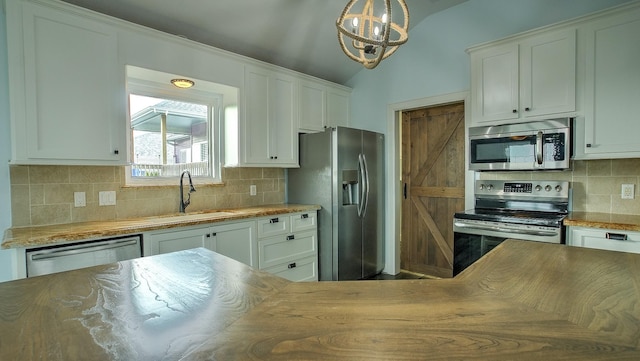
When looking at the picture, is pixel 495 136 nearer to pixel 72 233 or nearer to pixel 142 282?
pixel 142 282

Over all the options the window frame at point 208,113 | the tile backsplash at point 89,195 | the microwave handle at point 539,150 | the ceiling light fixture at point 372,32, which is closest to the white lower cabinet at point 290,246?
the tile backsplash at point 89,195

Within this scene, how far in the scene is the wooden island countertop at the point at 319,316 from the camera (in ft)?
2.06

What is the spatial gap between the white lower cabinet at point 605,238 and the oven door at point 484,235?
8 centimetres

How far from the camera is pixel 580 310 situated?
0.80 metres

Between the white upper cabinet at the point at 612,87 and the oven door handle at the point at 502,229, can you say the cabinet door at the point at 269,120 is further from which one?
the white upper cabinet at the point at 612,87

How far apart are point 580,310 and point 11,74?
2984mm

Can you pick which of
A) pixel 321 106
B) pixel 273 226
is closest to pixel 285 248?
pixel 273 226

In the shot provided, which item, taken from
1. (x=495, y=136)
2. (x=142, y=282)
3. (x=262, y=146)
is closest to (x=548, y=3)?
(x=495, y=136)

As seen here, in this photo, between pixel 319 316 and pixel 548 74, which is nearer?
pixel 319 316

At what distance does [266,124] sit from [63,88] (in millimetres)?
1695

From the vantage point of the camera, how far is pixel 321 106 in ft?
12.8

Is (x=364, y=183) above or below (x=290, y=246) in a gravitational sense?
above

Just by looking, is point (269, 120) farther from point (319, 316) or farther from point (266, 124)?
point (319, 316)

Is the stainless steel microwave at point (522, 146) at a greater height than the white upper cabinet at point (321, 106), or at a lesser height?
lesser
